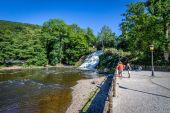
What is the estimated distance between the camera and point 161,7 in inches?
1527

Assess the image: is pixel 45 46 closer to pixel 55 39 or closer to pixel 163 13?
pixel 55 39

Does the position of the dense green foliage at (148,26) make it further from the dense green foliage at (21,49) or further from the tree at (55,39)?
the dense green foliage at (21,49)

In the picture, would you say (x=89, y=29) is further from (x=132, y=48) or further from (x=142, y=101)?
(x=142, y=101)

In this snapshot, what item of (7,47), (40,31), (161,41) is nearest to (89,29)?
(40,31)

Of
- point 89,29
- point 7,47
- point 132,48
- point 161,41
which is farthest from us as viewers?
point 89,29

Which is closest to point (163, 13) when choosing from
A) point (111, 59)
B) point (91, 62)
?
point (111, 59)

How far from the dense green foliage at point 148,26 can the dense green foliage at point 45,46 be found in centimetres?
3734

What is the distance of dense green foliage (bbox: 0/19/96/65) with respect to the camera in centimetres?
7581

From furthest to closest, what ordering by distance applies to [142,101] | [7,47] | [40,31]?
[40,31] < [7,47] < [142,101]

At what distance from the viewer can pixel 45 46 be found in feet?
276

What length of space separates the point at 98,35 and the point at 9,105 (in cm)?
9615

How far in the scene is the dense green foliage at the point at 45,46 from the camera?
2985 inches

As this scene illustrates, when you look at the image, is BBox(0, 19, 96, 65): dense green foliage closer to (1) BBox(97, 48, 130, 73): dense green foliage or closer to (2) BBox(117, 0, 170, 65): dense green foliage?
(1) BBox(97, 48, 130, 73): dense green foliage

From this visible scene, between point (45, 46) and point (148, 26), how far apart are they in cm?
5069
